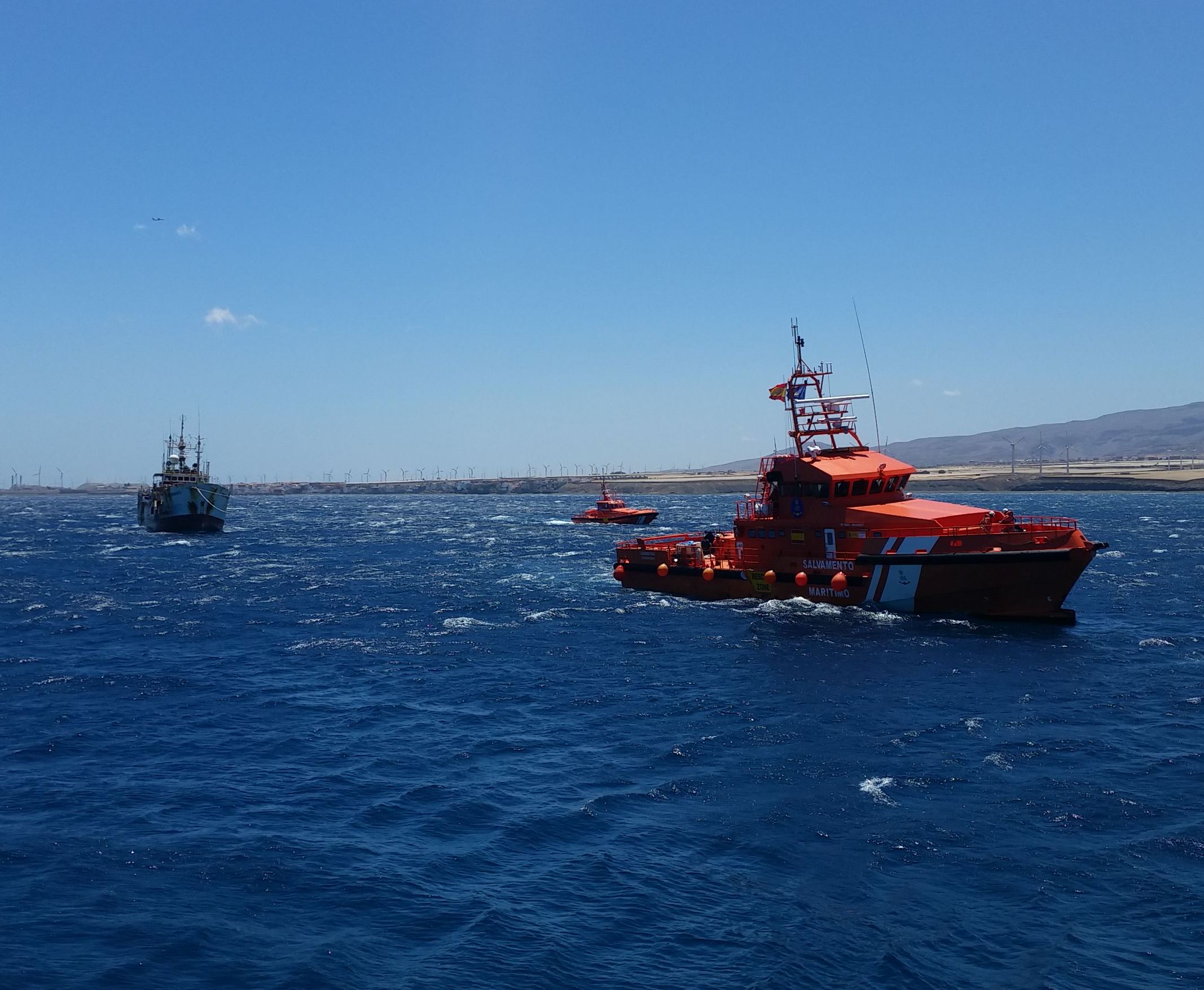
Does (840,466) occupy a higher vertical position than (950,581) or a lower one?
higher

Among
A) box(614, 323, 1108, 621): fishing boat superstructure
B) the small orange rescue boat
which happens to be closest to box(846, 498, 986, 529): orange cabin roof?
box(614, 323, 1108, 621): fishing boat superstructure

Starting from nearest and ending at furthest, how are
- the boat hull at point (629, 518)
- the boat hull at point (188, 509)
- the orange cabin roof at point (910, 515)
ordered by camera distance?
the orange cabin roof at point (910, 515)
the boat hull at point (188, 509)
the boat hull at point (629, 518)

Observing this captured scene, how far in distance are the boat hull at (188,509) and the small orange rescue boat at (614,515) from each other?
51201mm

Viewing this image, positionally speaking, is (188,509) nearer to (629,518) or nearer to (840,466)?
(629,518)

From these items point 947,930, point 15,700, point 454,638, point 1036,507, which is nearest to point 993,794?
point 947,930

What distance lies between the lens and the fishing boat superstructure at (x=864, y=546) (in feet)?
128

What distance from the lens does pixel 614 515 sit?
13825 cm

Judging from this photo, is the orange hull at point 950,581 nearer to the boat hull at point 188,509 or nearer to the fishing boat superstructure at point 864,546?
the fishing boat superstructure at point 864,546

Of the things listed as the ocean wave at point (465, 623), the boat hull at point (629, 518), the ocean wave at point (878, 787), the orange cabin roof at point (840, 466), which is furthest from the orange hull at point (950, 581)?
the boat hull at point (629, 518)

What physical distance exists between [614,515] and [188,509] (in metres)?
58.2

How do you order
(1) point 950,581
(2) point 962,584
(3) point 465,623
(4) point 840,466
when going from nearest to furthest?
(2) point 962,584 → (1) point 950,581 → (4) point 840,466 → (3) point 465,623

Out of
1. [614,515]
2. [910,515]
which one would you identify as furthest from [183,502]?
[910,515]

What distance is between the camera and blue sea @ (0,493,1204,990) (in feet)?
46.5

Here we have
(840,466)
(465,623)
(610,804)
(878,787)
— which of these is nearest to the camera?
(610,804)
